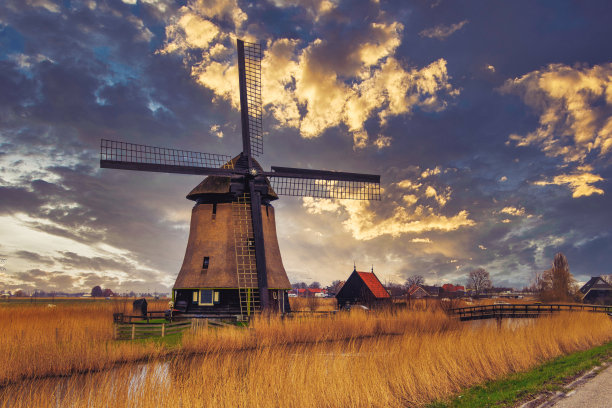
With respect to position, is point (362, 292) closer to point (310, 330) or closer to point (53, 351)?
point (310, 330)

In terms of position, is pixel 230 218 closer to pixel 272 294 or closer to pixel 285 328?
pixel 272 294

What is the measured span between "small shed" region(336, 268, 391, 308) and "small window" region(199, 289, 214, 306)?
17.2m

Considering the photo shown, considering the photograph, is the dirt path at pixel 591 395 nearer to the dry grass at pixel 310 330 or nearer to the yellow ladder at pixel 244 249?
the dry grass at pixel 310 330

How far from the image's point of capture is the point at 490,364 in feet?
36.0

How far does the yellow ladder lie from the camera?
19.6m

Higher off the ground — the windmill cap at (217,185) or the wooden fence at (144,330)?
the windmill cap at (217,185)

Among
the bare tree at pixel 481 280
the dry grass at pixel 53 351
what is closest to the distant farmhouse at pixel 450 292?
the bare tree at pixel 481 280

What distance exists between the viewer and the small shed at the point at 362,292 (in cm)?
3466

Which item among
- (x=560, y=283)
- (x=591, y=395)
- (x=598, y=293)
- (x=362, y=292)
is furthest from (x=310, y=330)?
(x=598, y=293)

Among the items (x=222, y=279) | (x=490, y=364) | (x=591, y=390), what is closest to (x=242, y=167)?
(x=222, y=279)

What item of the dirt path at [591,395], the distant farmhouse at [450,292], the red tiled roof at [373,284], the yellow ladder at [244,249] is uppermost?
A: the yellow ladder at [244,249]

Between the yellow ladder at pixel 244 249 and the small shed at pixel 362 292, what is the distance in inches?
645

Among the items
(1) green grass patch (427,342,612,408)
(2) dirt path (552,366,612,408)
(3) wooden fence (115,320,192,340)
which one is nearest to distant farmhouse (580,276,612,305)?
(1) green grass patch (427,342,612,408)

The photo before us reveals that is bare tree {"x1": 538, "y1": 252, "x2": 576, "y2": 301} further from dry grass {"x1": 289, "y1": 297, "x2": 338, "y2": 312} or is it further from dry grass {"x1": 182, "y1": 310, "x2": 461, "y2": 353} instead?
dry grass {"x1": 182, "y1": 310, "x2": 461, "y2": 353}
